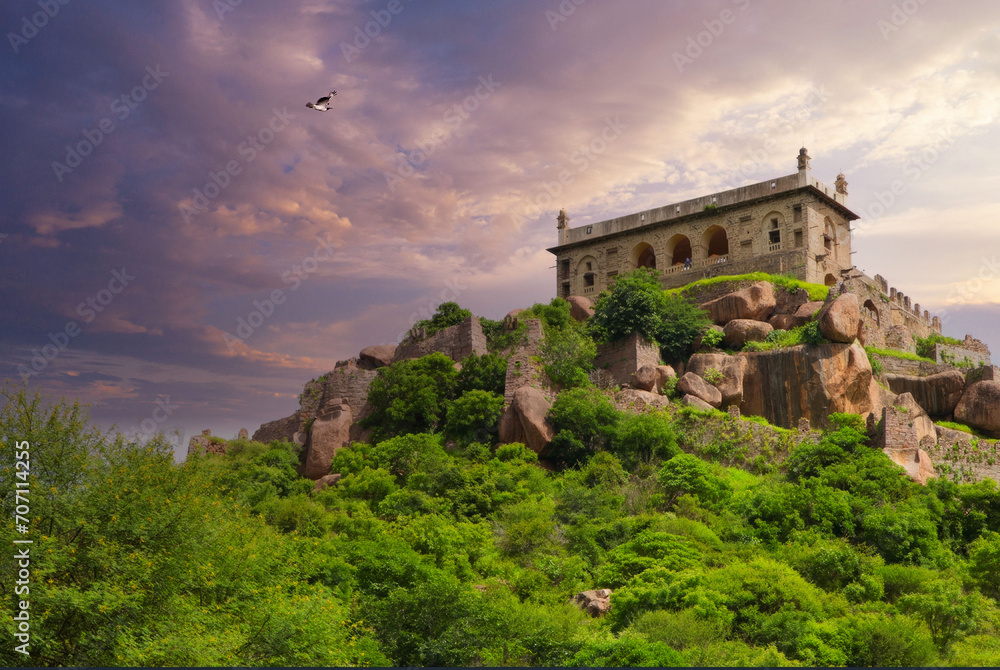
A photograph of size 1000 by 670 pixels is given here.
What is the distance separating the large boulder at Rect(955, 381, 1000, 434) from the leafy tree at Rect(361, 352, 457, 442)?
71.9ft

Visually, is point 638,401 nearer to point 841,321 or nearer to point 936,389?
point 841,321

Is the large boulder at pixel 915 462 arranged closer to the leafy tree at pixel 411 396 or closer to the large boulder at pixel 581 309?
the leafy tree at pixel 411 396

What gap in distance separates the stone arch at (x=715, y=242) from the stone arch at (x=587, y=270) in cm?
730

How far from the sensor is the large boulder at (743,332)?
41.9 metres

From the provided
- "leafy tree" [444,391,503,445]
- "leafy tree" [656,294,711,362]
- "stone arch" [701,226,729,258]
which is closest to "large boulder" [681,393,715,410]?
"leafy tree" [656,294,711,362]

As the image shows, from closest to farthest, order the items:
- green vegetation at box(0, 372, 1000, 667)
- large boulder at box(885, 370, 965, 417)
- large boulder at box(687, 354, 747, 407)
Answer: green vegetation at box(0, 372, 1000, 667) < large boulder at box(885, 370, 965, 417) < large boulder at box(687, 354, 747, 407)

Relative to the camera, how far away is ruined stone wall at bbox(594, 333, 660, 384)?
41688 mm

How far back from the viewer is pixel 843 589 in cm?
2550

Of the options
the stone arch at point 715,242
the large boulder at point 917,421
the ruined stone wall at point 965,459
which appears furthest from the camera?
the stone arch at point 715,242

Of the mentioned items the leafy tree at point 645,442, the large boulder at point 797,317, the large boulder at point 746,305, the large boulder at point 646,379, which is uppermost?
the large boulder at point 746,305

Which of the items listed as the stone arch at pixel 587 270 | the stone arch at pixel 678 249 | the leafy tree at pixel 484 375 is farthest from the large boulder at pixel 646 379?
the stone arch at pixel 587 270

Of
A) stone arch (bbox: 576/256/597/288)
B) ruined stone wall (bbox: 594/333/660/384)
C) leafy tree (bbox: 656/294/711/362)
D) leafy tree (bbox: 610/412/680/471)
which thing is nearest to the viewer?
leafy tree (bbox: 610/412/680/471)

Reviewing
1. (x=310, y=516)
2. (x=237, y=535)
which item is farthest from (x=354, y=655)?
(x=310, y=516)

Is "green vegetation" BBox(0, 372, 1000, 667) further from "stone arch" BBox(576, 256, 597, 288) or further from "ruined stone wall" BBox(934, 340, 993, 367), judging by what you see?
"stone arch" BBox(576, 256, 597, 288)
